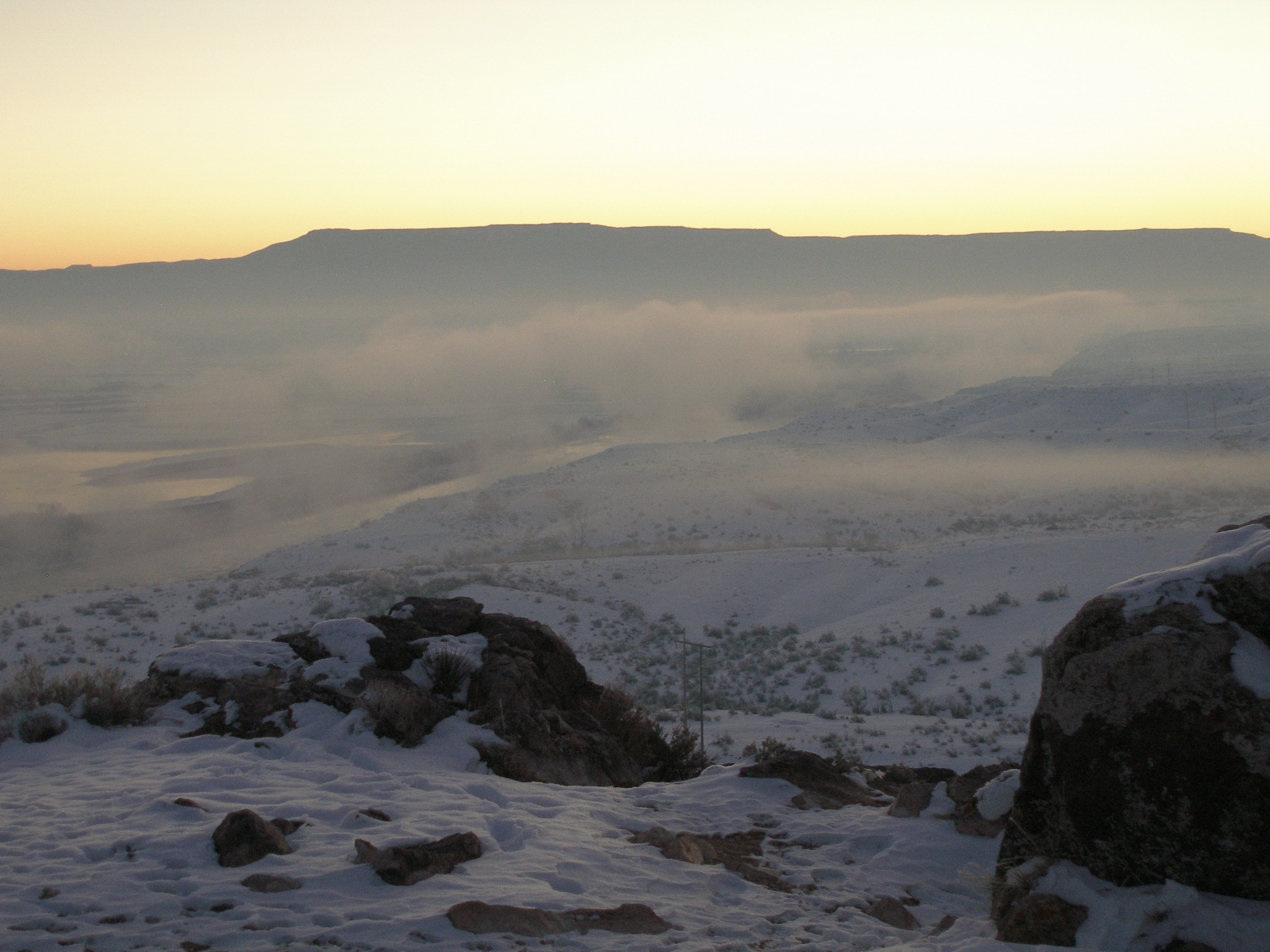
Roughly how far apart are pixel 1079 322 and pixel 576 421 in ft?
487

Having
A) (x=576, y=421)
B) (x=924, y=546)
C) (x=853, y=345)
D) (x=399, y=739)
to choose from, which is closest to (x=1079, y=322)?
(x=853, y=345)

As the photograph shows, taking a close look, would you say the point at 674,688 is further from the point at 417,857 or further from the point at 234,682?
the point at 417,857

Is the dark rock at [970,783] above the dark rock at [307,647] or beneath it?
beneath

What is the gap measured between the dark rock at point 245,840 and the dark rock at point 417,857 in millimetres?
440

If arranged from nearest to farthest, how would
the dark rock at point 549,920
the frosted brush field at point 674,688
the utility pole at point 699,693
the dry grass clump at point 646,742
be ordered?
the dark rock at point 549,920 < the frosted brush field at point 674,688 < the dry grass clump at point 646,742 < the utility pole at point 699,693

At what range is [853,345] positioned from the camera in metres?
194

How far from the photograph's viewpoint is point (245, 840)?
16.5ft

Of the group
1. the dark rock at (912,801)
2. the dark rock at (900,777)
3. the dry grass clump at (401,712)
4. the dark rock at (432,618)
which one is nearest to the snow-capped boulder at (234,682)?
the dry grass clump at (401,712)

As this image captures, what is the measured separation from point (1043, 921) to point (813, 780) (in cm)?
343

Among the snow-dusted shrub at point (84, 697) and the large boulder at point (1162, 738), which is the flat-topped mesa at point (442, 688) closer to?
the snow-dusted shrub at point (84, 697)

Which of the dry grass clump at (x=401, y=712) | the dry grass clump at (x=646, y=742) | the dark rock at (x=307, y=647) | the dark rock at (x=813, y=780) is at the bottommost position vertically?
the dry grass clump at (x=646, y=742)

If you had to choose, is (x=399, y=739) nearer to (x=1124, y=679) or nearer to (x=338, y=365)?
(x=1124, y=679)

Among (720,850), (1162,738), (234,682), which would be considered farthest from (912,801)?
(234,682)

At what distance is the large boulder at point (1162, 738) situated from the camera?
398 centimetres
